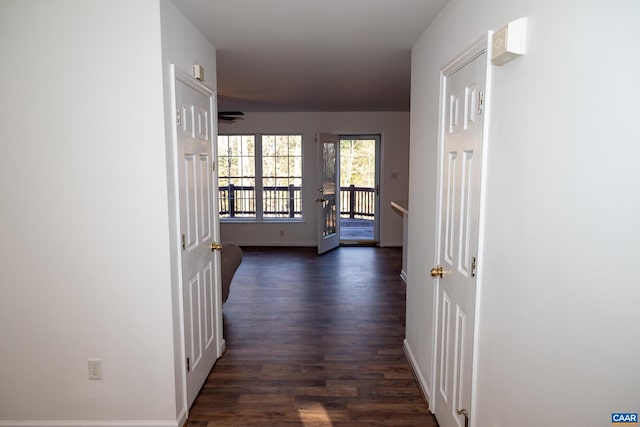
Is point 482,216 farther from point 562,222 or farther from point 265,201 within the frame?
point 265,201

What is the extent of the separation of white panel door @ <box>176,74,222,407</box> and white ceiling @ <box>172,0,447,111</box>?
486 mm

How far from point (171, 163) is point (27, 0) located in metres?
1.05

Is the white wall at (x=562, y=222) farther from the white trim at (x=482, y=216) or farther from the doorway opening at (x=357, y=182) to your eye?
the doorway opening at (x=357, y=182)

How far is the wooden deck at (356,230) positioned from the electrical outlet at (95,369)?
6494 mm

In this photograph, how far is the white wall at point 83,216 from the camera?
2266 millimetres

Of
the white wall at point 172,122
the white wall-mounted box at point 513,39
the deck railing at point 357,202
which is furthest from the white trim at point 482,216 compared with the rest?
the deck railing at point 357,202

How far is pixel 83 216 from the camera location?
2.38 metres

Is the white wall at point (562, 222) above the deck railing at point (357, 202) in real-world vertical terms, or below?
above

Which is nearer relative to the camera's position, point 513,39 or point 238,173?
point 513,39

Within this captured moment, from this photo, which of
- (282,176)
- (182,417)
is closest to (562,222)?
(182,417)

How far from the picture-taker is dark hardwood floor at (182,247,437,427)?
2744 millimetres

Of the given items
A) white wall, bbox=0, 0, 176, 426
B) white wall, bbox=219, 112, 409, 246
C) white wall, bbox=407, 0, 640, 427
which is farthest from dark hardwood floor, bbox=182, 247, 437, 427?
white wall, bbox=219, 112, 409, 246

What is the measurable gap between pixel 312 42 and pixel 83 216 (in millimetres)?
1913

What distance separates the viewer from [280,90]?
5.48 m
